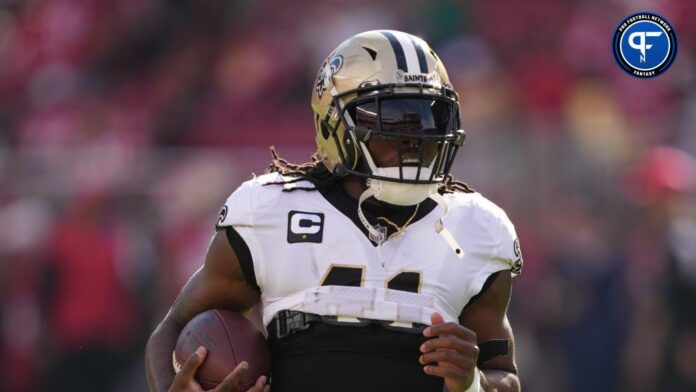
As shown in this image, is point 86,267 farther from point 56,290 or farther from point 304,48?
point 304,48

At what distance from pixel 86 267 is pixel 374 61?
438 cm

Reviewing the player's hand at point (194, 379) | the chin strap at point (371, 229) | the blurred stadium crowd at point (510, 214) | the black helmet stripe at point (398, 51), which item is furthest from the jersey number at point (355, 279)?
the blurred stadium crowd at point (510, 214)

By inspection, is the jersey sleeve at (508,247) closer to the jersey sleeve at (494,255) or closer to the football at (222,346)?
the jersey sleeve at (494,255)

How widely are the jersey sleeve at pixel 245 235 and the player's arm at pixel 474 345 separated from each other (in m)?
0.56

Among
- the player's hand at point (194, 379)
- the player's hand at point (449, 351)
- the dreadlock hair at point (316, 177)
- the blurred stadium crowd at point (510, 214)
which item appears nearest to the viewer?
the player's hand at point (449, 351)

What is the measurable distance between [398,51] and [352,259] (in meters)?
0.62

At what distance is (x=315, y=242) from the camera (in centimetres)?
329

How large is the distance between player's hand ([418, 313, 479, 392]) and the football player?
11 centimetres

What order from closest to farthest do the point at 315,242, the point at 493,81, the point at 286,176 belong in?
1. the point at 315,242
2. the point at 286,176
3. the point at 493,81

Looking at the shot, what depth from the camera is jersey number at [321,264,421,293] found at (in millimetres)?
3240

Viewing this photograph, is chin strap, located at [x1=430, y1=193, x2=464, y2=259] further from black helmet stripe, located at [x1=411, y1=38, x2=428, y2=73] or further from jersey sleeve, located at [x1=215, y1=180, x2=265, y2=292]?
jersey sleeve, located at [x1=215, y1=180, x2=265, y2=292]

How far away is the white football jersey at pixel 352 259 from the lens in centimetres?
321

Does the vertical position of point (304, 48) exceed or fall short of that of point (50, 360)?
it exceeds it

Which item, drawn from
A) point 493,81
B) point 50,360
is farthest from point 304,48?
point 50,360
